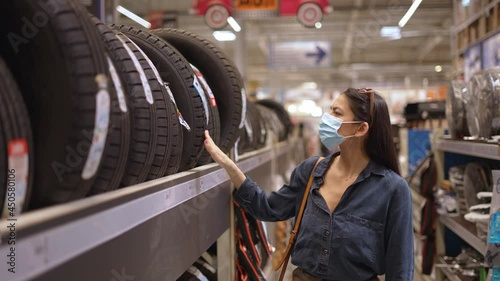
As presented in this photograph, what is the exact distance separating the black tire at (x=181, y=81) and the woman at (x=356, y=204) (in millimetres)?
103

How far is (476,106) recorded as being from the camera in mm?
3104

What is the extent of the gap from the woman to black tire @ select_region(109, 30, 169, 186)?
19.2 inches

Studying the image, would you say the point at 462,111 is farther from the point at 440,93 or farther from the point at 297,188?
the point at 440,93

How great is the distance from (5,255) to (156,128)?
708 mm

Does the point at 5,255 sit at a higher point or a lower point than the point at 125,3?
lower

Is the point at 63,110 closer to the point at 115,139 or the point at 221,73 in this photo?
the point at 115,139

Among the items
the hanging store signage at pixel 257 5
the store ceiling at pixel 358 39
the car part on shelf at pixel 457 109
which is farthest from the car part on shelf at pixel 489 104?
the store ceiling at pixel 358 39

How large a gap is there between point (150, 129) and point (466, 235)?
93.4 inches

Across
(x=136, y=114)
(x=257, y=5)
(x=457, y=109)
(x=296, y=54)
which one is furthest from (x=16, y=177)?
(x=296, y=54)

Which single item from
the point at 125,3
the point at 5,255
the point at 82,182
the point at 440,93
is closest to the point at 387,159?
the point at 82,182

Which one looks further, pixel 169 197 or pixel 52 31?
pixel 169 197

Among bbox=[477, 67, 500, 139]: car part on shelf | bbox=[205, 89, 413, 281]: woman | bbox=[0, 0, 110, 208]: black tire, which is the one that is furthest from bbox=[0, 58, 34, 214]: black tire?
bbox=[477, 67, 500, 139]: car part on shelf

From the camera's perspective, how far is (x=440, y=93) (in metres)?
17.6

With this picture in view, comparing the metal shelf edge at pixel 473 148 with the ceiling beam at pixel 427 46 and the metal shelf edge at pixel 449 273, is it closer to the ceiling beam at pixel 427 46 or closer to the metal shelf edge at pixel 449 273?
the metal shelf edge at pixel 449 273
